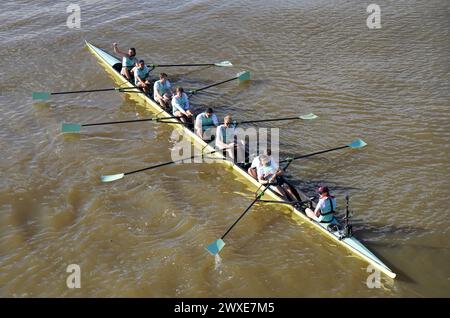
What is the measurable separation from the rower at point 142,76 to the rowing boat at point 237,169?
12.7 inches

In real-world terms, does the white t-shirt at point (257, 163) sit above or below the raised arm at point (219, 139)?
below

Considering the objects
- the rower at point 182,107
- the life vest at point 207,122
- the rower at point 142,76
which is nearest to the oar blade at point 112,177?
the life vest at point 207,122

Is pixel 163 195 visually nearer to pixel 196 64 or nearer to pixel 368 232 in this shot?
pixel 368 232

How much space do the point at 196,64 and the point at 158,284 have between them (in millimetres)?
11622

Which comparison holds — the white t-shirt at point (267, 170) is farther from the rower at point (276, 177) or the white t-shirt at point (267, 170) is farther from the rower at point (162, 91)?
the rower at point (162, 91)

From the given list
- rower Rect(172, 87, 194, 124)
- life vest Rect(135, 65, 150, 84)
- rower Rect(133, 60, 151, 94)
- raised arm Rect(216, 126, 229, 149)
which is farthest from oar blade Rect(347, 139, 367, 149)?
life vest Rect(135, 65, 150, 84)

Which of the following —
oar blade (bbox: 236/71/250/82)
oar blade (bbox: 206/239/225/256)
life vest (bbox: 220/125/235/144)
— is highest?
oar blade (bbox: 236/71/250/82)

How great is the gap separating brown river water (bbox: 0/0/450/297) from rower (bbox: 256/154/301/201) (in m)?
0.61

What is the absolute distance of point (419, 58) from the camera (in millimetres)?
20719

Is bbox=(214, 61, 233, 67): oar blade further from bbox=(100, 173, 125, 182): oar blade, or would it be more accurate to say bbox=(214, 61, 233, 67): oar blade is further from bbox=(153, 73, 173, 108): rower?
bbox=(100, 173, 125, 182): oar blade

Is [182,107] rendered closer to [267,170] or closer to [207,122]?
[207,122]

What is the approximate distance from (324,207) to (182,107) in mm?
7054

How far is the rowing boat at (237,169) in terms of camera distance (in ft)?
41.1

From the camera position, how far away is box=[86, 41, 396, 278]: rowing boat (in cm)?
1252
